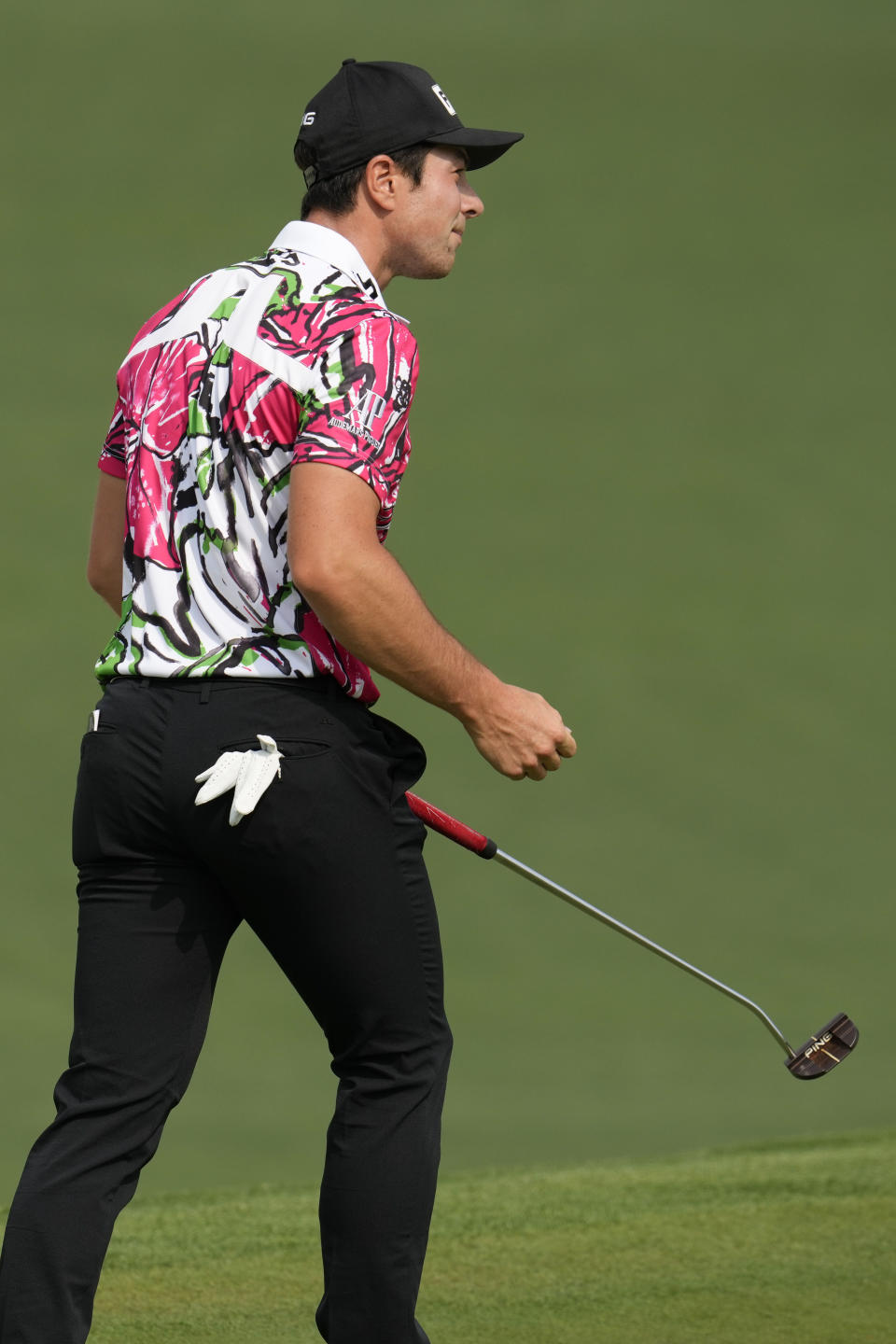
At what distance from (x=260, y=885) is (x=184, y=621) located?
0.26 m

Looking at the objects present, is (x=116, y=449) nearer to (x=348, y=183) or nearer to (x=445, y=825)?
(x=348, y=183)

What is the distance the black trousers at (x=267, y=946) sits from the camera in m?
1.70

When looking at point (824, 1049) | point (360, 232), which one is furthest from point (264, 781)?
point (824, 1049)

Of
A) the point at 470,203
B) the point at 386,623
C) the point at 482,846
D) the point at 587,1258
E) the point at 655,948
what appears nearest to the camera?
the point at 386,623

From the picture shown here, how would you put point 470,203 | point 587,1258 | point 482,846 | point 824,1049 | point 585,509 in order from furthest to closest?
point 585,509 → point 587,1258 → point 824,1049 → point 482,846 → point 470,203

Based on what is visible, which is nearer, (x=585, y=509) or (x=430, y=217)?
(x=430, y=217)

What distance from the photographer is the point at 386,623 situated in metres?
1.66

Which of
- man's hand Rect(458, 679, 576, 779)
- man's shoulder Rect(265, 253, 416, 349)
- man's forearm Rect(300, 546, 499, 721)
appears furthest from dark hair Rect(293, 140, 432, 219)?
man's hand Rect(458, 679, 576, 779)

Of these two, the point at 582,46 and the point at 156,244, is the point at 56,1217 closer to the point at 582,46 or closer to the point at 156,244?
the point at 156,244

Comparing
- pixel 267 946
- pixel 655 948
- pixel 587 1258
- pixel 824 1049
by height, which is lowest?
pixel 587 1258

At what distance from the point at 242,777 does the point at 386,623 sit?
19 cm

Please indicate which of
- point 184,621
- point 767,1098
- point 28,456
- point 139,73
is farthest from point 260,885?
point 139,73

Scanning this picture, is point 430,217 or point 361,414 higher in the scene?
point 430,217

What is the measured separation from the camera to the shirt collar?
181 centimetres
